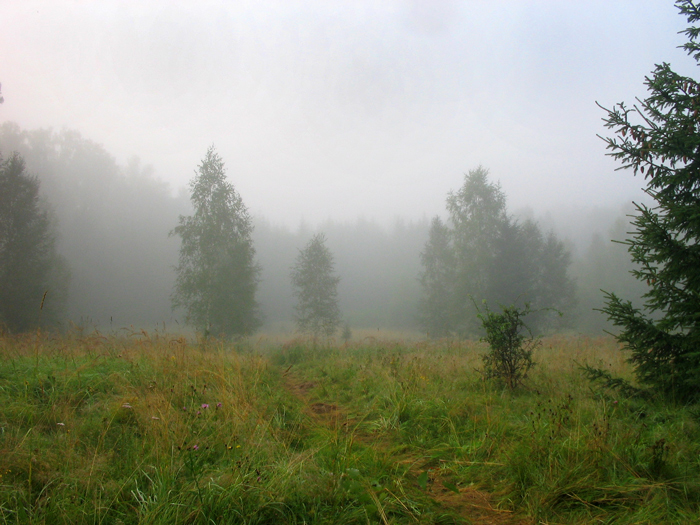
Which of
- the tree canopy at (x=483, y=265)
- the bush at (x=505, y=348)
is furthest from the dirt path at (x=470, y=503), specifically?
the tree canopy at (x=483, y=265)

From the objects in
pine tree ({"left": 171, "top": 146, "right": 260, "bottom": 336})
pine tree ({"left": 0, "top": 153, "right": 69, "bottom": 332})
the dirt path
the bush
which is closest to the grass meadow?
the dirt path

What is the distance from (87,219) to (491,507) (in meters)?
42.6

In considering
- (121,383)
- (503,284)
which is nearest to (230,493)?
(121,383)

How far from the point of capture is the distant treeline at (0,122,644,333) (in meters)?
30.1

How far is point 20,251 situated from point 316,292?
15756 millimetres

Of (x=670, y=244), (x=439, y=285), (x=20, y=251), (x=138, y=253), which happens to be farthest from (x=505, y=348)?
(x=138, y=253)

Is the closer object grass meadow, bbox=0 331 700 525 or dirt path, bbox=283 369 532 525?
grass meadow, bbox=0 331 700 525

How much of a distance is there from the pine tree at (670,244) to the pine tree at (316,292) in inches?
753

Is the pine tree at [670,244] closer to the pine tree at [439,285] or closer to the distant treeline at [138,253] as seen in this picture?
the pine tree at [439,285]

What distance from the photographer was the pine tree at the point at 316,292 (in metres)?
22.3

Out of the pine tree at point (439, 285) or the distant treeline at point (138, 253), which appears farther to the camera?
the distant treeline at point (138, 253)

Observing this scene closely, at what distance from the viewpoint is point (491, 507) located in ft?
7.18

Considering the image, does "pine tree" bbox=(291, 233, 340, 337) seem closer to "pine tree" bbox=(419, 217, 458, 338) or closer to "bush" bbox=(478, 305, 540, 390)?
"pine tree" bbox=(419, 217, 458, 338)

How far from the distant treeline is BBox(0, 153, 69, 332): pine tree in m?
5.47
